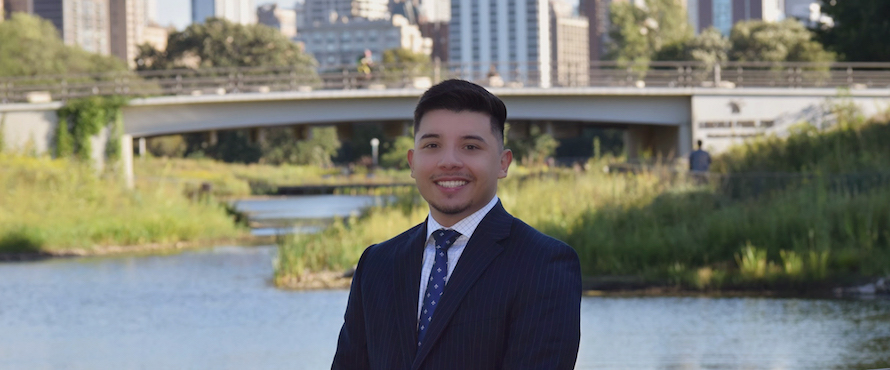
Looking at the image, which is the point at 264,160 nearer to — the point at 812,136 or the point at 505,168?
the point at 812,136

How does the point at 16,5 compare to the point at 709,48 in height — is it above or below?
above

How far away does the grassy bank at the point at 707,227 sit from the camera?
17.0m

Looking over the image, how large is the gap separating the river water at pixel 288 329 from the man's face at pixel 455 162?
8.88 meters

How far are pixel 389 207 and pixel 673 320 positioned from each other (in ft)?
34.9

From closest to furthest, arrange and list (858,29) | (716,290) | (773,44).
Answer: (716,290) → (858,29) → (773,44)

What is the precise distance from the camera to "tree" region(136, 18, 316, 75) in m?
73.0

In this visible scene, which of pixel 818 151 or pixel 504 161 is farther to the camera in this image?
pixel 818 151

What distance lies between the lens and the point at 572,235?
18844 mm

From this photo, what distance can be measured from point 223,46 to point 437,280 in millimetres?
72106

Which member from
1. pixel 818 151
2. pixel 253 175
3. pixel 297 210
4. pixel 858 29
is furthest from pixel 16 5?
pixel 818 151

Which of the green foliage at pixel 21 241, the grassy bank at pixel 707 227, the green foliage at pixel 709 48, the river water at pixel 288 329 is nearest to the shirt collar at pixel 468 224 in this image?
the river water at pixel 288 329

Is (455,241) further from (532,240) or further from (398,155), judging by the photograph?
(398,155)

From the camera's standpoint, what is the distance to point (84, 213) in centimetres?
2833

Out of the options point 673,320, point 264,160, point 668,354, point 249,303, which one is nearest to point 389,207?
point 249,303
